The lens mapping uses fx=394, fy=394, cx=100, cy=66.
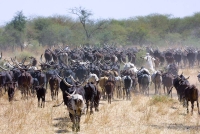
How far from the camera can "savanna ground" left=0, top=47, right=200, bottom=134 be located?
39.4 feet

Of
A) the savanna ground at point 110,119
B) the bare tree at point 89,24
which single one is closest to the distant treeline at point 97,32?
the bare tree at point 89,24

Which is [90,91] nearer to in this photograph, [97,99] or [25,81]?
[97,99]

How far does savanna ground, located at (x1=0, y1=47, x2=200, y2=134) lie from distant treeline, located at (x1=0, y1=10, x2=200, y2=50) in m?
32.5

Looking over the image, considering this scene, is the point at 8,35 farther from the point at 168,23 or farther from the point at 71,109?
the point at 71,109

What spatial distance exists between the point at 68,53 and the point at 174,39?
108ft

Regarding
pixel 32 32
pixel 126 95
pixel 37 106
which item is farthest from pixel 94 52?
pixel 32 32

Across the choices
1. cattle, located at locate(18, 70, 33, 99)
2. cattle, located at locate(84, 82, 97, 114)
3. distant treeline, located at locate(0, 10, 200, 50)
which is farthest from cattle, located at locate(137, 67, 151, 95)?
distant treeline, located at locate(0, 10, 200, 50)

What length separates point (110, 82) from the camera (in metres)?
17.8

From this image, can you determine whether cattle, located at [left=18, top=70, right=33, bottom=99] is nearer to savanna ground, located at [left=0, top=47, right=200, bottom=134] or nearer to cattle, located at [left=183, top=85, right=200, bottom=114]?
savanna ground, located at [left=0, top=47, right=200, bottom=134]

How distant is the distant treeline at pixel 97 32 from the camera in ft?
165

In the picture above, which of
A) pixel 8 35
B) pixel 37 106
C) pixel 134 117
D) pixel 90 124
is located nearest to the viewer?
pixel 90 124

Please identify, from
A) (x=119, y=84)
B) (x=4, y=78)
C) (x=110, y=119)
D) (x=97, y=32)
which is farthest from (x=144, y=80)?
(x=97, y=32)

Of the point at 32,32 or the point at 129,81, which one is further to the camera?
the point at 32,32

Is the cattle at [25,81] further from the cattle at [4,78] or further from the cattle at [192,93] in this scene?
the cattle at [192,93]
